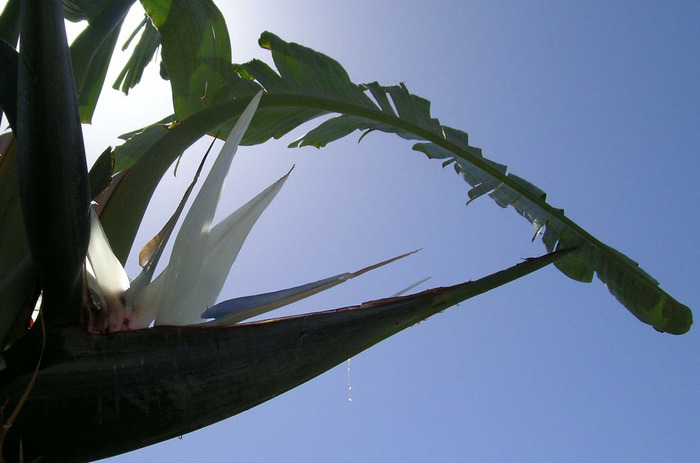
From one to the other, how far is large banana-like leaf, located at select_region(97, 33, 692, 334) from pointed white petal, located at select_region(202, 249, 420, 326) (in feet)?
2.06

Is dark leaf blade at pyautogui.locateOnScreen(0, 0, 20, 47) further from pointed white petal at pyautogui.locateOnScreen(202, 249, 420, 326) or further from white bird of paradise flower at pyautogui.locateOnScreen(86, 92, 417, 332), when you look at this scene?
pointed white petal at pyautogui.locateOnScreen(202, 249, 420, 326)

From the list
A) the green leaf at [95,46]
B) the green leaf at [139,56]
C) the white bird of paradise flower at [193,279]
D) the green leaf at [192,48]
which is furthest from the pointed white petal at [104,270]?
the green leaf at [139,56]

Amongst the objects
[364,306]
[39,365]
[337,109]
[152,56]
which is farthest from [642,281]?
[152,56]

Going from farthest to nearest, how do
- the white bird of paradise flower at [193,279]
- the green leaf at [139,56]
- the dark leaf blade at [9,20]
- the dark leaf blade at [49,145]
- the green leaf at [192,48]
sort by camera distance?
the green leaf at [139,56] < the green leaf at [192,48] < the dark leaf blade at [9,20] < the white bird of paradise flower at [193,279] < the dark leaf blade at [49,145]

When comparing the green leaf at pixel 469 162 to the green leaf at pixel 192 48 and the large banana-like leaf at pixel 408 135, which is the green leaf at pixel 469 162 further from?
the green leaf at pixel 192 48

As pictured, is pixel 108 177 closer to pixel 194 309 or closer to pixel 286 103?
pixel 194 309

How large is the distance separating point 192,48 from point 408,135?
23.1 inches

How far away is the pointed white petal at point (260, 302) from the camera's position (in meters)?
0.48

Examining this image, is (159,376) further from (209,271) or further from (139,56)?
(139,56)

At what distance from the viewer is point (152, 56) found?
1613mm

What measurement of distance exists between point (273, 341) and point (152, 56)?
1.40 meters

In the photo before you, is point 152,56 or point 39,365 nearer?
point 39,365

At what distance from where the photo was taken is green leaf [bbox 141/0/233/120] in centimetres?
102

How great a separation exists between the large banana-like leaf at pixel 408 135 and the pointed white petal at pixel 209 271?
20.9 inches
